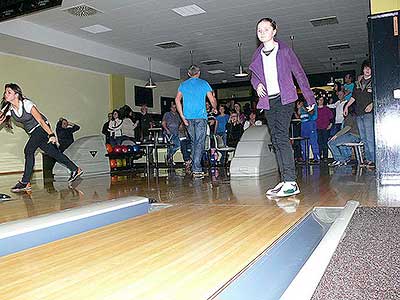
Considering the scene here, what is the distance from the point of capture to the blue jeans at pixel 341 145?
22.0 ft

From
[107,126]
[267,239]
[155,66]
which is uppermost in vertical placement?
[155,66]

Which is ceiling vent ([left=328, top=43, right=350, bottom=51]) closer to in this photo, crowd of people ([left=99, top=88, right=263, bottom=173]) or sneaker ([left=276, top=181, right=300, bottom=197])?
crowd of people ([left=99, top=88, right=263, bottom=173])

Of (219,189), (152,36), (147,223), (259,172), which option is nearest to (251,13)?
(152,36)

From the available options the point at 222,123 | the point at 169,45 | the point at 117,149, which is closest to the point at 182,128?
the point at 222,123

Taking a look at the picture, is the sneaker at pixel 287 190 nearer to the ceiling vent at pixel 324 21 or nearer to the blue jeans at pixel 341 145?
the blue jeans at pixel 341 145

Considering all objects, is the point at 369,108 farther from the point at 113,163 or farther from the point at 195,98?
the point at 113,163

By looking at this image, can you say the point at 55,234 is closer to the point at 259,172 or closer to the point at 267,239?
the point at 267,239

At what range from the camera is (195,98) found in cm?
538

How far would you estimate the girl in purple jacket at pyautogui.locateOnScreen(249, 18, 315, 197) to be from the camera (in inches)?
131

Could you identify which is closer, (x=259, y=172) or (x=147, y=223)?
(x=147, y=223)

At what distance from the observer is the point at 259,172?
5461 millimetres

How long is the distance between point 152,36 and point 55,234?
810 cm

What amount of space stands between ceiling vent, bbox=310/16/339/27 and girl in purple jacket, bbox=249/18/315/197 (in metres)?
6.12

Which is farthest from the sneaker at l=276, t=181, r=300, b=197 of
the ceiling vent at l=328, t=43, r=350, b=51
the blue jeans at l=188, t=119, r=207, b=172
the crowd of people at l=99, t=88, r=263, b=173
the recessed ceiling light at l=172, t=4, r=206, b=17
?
the ceiling vent at l=328, t=43, r=350, b=51
